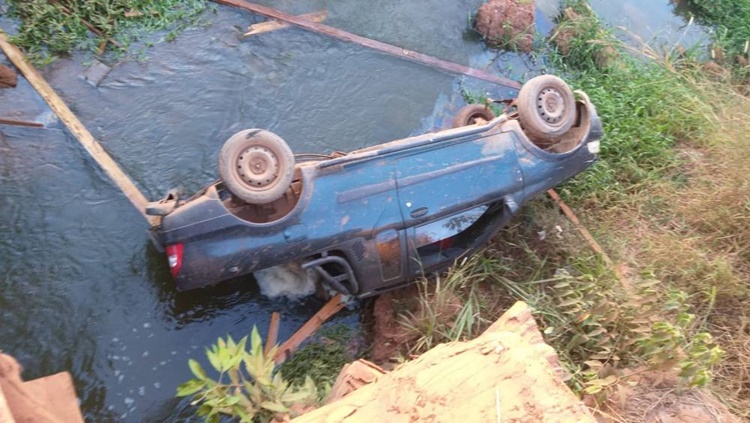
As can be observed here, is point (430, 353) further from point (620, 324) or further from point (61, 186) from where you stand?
point (61, 186)

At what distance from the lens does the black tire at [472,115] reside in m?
5.16

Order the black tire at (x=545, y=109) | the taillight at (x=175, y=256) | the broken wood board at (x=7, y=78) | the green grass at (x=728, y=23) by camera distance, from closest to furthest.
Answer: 1. the taillight at (x=175, y=256)
2. the black tire at (x=545, y=109)
3. the broken wood board at (x=7, y=78)
4. the green grass at (x=728, y=23)

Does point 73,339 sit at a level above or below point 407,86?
below

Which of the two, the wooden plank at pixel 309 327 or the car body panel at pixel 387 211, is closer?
the car body panel at pixel 387 211

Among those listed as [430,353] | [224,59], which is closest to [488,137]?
[430,353]

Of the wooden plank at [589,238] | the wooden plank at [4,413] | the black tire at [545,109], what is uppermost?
the black tire at [545,109]

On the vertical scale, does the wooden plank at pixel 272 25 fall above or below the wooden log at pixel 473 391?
below

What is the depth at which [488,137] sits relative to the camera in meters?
4.34

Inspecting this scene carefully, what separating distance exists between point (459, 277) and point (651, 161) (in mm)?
2770

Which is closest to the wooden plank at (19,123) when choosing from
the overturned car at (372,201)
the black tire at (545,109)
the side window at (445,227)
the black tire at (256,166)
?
the overturned car at (372,201)

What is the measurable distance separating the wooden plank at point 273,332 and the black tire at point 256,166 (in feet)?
3.48

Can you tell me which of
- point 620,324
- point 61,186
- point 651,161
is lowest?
point 61,186

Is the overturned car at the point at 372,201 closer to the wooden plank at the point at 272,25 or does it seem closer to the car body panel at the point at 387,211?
the car body panel at the point at 387,211

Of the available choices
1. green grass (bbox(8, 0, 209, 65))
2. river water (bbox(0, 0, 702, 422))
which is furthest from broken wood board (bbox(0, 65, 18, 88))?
green grass (bbox(8, 0, 209, 65))
